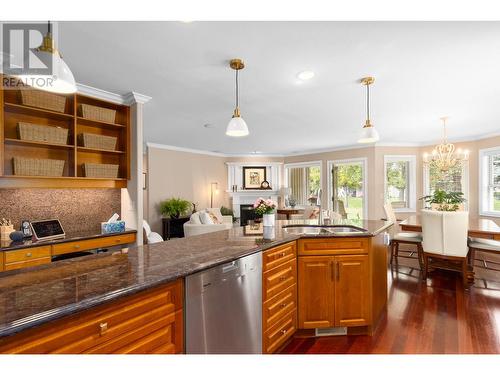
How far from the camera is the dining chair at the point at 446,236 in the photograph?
3.46 metres

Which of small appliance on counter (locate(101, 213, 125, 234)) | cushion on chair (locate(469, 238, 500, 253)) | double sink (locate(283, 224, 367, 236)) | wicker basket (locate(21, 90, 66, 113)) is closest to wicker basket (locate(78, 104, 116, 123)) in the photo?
wicker basket (locate(21, 90, 66, 113))

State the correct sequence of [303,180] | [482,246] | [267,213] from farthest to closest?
[303,180]
[482,246]
[267,213]

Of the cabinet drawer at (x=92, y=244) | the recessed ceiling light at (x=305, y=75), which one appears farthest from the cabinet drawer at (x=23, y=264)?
the recessed ceiling light at (x=305, y=75)

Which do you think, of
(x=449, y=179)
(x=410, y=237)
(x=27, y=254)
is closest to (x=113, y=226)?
(x=27, y=254)

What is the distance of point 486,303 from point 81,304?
3989mm

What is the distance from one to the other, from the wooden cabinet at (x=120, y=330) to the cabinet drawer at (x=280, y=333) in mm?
797

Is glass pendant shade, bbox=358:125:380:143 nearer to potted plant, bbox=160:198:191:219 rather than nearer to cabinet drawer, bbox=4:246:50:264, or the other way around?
cabinet drawer, bbox=4:246:50:264

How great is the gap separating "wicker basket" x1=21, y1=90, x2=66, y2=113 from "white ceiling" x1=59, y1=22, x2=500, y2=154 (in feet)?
1.08

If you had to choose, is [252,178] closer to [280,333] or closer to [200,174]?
[200,174]

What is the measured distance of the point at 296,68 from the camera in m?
2.48

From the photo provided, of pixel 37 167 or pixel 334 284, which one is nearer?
pixel 334 284

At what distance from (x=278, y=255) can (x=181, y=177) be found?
550 cm
